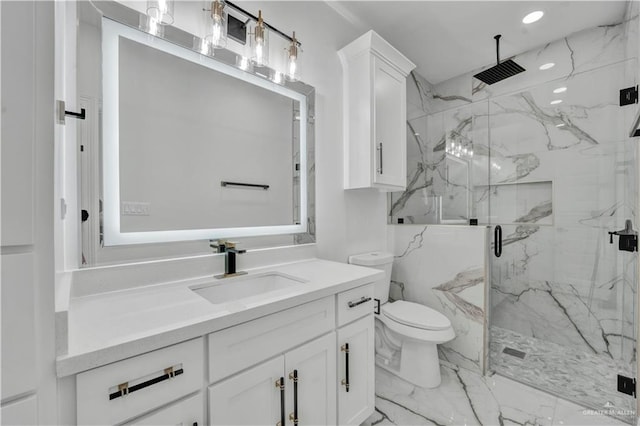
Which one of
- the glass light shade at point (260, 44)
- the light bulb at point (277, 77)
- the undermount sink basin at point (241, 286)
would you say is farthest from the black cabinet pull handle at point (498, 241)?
the glass light shade at point (260, 44)

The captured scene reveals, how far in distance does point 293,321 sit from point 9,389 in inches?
28.5

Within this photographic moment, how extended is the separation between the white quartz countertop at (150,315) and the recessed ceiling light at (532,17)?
2539mm

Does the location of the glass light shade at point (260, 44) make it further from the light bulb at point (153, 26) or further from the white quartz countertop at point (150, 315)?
the white quartz countertop at point (150, 315)

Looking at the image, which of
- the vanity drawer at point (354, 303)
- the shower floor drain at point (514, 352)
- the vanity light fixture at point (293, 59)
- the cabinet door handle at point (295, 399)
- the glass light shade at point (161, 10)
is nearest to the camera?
the cabinet door handle at point (295, 399)

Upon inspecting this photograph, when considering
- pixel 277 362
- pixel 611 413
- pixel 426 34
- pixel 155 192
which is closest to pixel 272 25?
pixel 155 192

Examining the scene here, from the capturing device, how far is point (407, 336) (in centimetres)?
182

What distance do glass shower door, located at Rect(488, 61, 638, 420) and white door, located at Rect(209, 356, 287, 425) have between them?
187 cm

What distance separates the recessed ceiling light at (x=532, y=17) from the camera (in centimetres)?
210

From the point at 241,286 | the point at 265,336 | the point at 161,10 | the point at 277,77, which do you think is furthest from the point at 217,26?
the point at 265,336

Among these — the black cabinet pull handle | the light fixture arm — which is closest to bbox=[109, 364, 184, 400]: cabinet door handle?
the light fixture arm

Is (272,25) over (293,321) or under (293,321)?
over

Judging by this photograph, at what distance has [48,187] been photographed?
21.9 inches

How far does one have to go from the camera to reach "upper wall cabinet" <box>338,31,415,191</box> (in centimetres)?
191

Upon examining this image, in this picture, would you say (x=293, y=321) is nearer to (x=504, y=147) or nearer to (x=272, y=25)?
(x=272, y=25)
